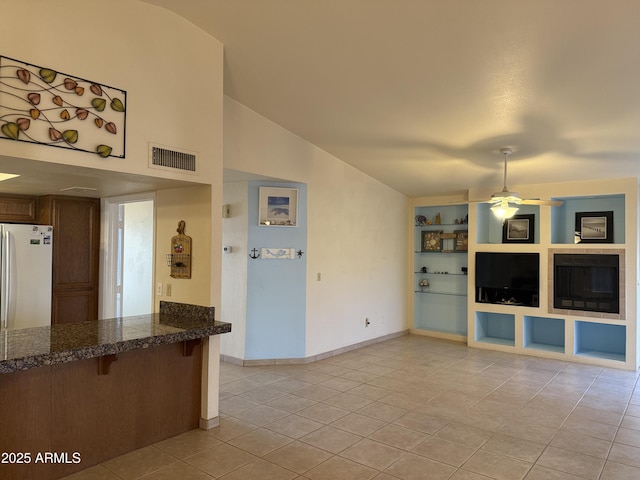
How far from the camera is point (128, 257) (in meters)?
5.68

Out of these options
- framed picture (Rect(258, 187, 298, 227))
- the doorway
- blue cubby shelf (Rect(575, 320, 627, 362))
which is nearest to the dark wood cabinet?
the doorway

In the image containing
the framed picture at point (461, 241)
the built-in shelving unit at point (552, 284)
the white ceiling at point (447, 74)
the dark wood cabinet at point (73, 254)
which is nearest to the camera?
the white ceiling at point (447, 74)

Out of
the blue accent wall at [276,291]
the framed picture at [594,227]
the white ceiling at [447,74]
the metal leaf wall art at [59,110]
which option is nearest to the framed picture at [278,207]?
the blue accent wall at [276,291]

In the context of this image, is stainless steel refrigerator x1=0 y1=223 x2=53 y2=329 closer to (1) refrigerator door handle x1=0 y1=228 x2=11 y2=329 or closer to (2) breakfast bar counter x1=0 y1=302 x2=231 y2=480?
(1) refrigerator door handle x1=0 y1=228 x2=11 y2=329

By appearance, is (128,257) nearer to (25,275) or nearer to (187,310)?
(25,275)

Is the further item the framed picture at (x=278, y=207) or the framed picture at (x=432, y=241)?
the framed picture at (x=432, y=241)

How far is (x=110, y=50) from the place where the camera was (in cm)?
301

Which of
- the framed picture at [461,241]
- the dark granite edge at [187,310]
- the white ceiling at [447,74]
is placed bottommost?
the dark granite edge at [187,310]

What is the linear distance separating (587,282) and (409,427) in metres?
3.66

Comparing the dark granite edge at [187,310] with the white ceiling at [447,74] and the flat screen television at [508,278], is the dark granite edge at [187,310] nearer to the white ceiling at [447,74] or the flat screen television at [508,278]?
the white ceiling at [447,74]

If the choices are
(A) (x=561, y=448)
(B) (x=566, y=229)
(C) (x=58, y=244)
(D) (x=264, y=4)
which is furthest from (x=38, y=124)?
(B) (x=566, y=229)

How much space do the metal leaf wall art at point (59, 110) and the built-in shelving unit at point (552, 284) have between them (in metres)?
5.26

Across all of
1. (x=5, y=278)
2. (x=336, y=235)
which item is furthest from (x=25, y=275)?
(x=336, y=235)

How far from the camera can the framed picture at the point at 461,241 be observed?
7078mm
